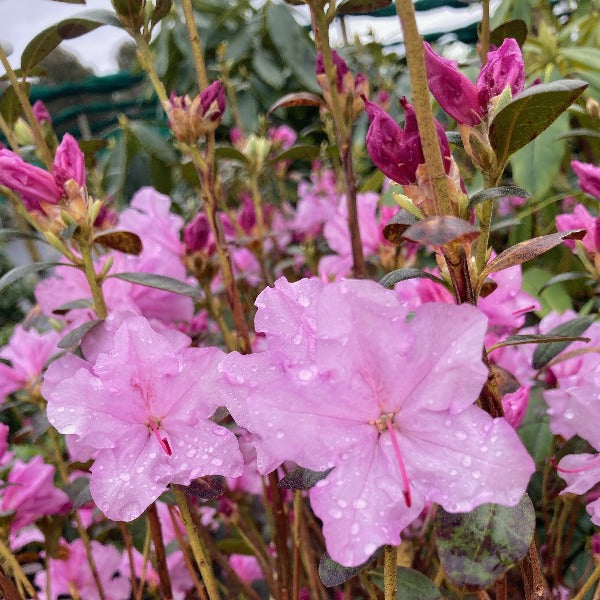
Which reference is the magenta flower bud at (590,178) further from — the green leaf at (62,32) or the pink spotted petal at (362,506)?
the green leaf at (62,32)

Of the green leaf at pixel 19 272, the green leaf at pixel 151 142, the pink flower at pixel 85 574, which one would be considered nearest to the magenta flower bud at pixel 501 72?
the green leaf at pixel 19 272

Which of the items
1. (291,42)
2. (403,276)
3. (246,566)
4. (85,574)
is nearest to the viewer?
(403,276)

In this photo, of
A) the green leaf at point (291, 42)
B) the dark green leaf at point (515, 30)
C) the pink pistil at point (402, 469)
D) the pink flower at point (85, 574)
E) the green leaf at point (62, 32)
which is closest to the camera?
the pink pistil at point (402, 469)

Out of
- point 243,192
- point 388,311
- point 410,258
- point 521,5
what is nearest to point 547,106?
point 388,311

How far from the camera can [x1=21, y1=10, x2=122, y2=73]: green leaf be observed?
70cm

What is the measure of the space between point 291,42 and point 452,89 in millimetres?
2458

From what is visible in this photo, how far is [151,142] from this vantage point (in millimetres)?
2096

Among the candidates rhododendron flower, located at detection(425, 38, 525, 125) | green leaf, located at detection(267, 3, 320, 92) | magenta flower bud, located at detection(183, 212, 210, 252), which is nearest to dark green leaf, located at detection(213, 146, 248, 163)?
magenta flower bud, located at detection(183, 212, 210, 252)

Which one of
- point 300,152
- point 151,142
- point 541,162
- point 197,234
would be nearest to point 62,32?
point 197,234

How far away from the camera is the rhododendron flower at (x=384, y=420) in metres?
0.36

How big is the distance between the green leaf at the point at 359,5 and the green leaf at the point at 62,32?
0.25 m

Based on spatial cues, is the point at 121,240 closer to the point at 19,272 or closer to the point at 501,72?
the point at 19,272

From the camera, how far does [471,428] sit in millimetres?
380

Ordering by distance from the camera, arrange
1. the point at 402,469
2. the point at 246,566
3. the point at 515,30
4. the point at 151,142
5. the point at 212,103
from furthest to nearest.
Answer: the point at 151,142 → the point at 246,566 → the point at 515,30 → the point at 212,103 → the point at 402,469
